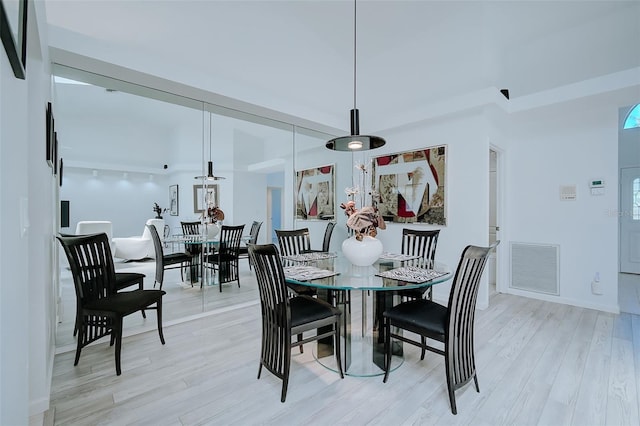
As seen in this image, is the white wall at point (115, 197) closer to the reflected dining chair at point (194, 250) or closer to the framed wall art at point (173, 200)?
the framed wall art at point (173, 200)

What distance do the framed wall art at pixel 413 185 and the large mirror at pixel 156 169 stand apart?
1636mm

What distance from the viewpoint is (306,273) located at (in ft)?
7.18

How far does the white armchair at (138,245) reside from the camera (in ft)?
10.0

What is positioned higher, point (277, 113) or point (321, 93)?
point (321, 93)

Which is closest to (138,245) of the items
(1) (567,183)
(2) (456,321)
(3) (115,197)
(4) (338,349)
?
(3) (115,197)

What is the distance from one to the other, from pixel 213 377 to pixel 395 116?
3935 mm

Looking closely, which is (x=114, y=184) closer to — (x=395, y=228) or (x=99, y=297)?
(x=99, y=297)

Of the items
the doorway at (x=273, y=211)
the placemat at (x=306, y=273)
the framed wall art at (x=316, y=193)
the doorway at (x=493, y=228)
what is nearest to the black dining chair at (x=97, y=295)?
the placemat at (x=306, y=273)

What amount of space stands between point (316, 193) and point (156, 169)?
2469 millimetres

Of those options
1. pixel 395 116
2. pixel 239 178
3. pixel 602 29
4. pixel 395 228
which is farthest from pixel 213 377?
pixel 602 29

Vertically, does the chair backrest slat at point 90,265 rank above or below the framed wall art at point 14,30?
below

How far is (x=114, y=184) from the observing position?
2.99 metres

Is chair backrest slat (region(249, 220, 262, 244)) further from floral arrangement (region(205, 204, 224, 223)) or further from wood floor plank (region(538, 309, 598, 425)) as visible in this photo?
wood floor plank (region(538, 309, 598, 425))

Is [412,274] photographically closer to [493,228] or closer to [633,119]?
[493,228]
